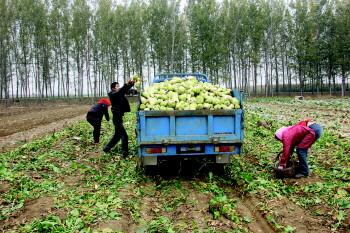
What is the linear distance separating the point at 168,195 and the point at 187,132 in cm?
145

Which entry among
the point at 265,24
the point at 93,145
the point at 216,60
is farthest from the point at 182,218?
the point at 265,24

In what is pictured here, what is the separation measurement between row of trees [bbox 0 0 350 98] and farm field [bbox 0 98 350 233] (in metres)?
41.9

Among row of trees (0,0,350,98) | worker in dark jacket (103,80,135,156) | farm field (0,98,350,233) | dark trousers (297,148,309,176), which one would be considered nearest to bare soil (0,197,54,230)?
farm field (0,98,350,233)

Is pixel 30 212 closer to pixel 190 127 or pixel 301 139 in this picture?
pixel 190 127

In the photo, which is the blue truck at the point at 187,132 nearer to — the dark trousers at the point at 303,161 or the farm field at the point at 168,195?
the farm field at the point at 168,195

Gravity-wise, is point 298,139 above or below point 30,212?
above

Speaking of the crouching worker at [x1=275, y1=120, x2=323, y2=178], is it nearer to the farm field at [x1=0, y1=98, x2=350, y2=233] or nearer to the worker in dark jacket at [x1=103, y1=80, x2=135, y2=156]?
the farm field at [x1=0, y1=98, x2=350, y2=233]

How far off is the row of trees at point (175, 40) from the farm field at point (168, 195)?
1651 inches

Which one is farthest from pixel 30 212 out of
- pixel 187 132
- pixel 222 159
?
pixel 222 159

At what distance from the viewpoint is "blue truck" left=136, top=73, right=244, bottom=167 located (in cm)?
850

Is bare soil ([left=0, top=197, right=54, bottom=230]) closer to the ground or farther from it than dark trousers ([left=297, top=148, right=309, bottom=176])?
closer to the ground

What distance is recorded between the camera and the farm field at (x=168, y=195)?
617 cm

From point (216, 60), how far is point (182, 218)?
4707 centimetres

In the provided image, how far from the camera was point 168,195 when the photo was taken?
7.89 m
